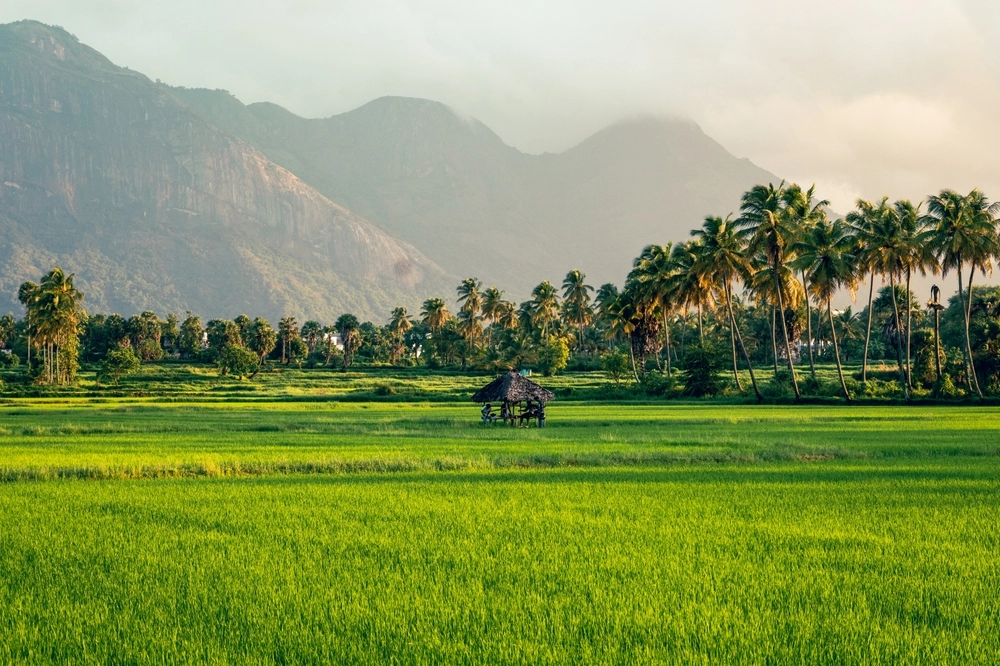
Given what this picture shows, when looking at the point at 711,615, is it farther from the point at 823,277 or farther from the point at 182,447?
the point at 823,277

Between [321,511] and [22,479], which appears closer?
[321,511]

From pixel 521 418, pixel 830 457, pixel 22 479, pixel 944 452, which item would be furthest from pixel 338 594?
pixel 521 418

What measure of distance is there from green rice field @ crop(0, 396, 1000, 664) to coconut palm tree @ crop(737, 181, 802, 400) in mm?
37864

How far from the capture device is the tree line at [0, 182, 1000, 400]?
191 feet

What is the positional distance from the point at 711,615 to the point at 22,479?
18.2m

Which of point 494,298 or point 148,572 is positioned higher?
point 494,298

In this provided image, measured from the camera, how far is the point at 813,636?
7363 millimetres

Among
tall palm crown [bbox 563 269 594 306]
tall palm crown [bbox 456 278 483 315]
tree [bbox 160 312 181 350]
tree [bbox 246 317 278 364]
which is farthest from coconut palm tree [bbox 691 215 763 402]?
tree [bbox 160 312 181 350]

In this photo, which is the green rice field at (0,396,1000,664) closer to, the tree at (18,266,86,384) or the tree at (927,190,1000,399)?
the tree at (927,190,1000,399)

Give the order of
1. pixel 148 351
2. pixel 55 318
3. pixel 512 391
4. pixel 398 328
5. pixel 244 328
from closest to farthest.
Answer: pixel 512 391
pixel 55 318
pixel 148 351
pixel 244 328
pixel 398 328

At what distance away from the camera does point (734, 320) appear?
292 ft

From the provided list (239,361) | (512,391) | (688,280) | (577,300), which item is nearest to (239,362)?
(239,361)

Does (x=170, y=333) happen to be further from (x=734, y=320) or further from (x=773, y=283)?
(x=773, y=283)

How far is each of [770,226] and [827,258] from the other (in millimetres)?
5098
